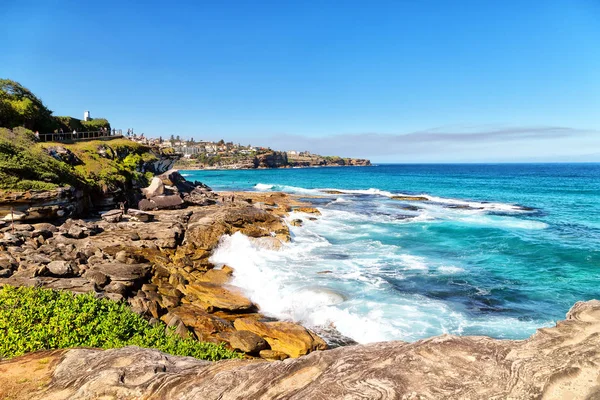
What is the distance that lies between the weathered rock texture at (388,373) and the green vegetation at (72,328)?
6.02ft

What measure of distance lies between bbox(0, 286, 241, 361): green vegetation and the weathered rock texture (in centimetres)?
184

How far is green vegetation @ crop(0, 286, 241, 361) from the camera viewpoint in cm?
835

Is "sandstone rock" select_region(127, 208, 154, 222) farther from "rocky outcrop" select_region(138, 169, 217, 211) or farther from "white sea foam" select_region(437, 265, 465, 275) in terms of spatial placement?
"white sea foam" select_region(437, 265, 465, 275)

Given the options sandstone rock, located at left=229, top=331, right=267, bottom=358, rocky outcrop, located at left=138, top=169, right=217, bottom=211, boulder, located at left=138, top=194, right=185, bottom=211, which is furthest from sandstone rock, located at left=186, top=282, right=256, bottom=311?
rocky outcrop, located at left=138, top=169, right=217, bottom=211

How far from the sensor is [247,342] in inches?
470

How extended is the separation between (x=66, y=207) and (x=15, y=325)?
53.8ft

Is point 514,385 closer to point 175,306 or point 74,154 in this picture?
point 175,306

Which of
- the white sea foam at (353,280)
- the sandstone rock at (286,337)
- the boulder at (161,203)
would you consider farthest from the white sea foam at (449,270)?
the boulder at (161,203)

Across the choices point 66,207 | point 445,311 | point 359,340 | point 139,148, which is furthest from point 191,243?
point 139,148

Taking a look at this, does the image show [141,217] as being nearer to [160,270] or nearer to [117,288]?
[160,270]

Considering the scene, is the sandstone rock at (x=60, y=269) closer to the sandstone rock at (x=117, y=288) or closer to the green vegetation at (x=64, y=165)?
the sandstone rock at (x=117, y=288)

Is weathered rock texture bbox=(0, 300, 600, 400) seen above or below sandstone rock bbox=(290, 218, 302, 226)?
above

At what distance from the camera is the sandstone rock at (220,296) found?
15.4 metres

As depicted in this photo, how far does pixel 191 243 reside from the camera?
909 inches
